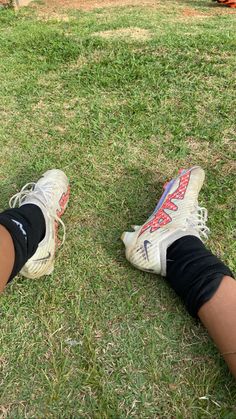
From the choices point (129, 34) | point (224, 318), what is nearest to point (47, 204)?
point (224, 318)

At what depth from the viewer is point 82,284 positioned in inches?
70.4

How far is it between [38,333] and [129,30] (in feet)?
9.75

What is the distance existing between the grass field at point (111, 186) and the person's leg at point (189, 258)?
11cm

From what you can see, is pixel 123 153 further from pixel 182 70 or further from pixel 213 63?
pixel 213 63

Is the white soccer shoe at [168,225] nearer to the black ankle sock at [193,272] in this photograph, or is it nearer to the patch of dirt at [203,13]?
the black ankle sock at [193,272]

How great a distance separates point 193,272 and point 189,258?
0.07 metres

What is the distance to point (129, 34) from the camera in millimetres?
3633

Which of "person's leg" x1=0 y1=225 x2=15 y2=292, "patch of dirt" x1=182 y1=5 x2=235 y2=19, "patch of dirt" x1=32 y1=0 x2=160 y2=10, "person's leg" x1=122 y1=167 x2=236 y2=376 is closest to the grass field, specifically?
"person's leg" x1=122 y1=167 x2=236 y2=376

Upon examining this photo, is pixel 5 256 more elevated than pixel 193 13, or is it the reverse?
pixel 193 13

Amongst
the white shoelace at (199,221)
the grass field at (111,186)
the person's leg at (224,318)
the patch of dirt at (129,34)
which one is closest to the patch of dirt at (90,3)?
the grass field at (111,186)

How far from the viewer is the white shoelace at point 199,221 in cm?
184

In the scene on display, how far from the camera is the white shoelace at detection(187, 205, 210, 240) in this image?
6.04 ft

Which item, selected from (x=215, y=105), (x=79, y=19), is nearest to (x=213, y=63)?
(x=215, y=105)

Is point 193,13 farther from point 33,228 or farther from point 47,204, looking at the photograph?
point 33,228
